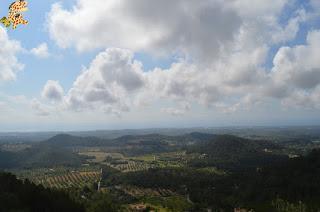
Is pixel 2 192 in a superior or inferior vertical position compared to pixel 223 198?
superior

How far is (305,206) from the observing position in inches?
6777

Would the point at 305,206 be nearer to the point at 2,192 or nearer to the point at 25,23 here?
the point at 2,192

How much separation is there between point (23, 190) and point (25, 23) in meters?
94.0

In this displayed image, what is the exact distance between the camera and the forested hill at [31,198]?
3420 inches

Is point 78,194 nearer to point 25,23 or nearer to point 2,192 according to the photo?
point 2,192

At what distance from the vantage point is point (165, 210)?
167875mm

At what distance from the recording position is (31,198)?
3762 inches

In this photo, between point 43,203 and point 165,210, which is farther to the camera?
point 165,210

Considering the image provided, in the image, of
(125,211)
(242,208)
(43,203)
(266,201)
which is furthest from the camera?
(266,201)

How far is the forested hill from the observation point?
8686 centimetres

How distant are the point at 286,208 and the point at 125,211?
77.1m

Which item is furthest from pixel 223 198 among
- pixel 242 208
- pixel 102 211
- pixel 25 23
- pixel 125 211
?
pixel 25 23

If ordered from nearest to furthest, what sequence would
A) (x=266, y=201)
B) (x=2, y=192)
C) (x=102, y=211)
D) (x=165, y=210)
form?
1. (x=2, y=192)
2. (x=102, y=211)
3. (x=165, y=210)
4. (x=266, y=201)

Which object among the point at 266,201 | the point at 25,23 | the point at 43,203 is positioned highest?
the point at 25,23
